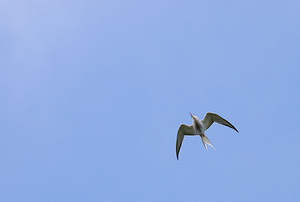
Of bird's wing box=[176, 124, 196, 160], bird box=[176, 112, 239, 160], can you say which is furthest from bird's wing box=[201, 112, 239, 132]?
bird's wing box=[176, 124, 196, 160]

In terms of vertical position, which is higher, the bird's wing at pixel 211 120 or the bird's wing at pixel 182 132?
the bird's wing at pixel 182 132

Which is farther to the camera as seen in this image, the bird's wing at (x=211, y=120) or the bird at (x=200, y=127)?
the bird at (x=200, y=127)

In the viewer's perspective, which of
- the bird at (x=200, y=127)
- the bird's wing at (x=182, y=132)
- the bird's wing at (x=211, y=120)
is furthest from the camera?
the bird's wing at (x=182, y=132)

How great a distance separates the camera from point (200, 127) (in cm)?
2766

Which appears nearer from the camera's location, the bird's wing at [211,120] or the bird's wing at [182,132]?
the bird's wing at [211,120]

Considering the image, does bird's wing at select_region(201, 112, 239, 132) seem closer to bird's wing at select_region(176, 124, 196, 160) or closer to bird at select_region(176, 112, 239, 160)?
bird at select_region(176, 112, 239, 160)

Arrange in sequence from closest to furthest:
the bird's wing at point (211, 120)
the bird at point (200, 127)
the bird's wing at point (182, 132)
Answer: the bird's wing at point (211, 120) → the bird at point (200, 127) → the bird's wing at point (182, 132)

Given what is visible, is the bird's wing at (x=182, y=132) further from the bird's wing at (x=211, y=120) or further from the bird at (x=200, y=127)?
the bird's wing at (x=211, y=120)

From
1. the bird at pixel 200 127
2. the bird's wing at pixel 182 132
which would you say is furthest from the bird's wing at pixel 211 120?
the bird's wing at pixel 182 132

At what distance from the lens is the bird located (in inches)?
1072

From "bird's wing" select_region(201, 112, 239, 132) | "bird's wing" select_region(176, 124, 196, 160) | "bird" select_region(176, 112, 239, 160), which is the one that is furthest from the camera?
"bird's wing" select_region(176, 124, 196, 160)

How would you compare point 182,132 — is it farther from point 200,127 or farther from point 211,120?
point 211,120

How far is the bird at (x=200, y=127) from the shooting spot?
89.3 ft

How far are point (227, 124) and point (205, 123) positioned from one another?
1.57 meters
